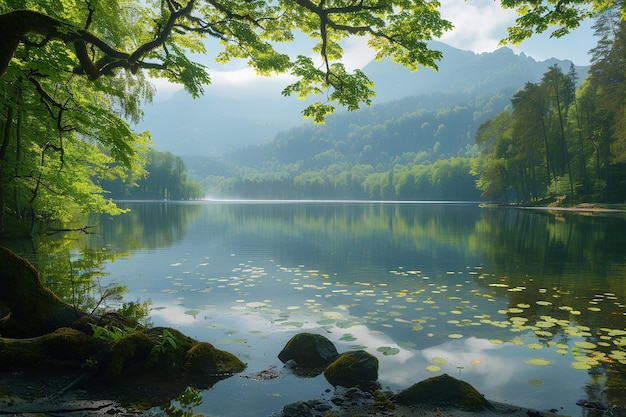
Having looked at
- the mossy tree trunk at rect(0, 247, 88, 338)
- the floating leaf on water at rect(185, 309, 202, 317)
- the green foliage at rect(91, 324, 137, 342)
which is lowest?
the floating leaf on water at rect(185, 309, 202, 317)

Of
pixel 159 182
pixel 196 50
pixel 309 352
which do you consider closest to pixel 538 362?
pixel 309 352

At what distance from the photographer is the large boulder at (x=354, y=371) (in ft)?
22.1

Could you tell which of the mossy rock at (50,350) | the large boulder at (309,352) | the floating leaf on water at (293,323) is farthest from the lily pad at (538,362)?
the mossy rock at (50,350)

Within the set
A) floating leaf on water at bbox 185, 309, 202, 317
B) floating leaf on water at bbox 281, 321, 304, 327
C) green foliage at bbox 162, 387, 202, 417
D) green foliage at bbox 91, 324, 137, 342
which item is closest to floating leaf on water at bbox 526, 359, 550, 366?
floating leaf on water at bbox 281, 321, 304, 327

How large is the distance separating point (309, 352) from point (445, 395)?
2.63 meters

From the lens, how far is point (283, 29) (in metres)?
13.9

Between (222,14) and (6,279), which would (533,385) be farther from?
(222,14)

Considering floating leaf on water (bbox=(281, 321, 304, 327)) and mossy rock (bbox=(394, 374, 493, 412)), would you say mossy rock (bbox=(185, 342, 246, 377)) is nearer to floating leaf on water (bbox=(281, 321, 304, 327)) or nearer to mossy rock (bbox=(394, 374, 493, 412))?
floating leaf on water (bbox=(281, 321, 304, 327))

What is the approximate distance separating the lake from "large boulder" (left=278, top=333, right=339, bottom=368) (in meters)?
0.29

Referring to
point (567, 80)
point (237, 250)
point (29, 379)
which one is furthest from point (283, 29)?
point (567, 80)

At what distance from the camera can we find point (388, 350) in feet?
26.8

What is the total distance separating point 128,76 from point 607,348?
27.2 meters

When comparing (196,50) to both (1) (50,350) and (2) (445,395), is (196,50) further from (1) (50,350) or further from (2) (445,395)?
(2) (445,395)

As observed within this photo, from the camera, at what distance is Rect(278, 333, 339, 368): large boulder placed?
752 centimetres
